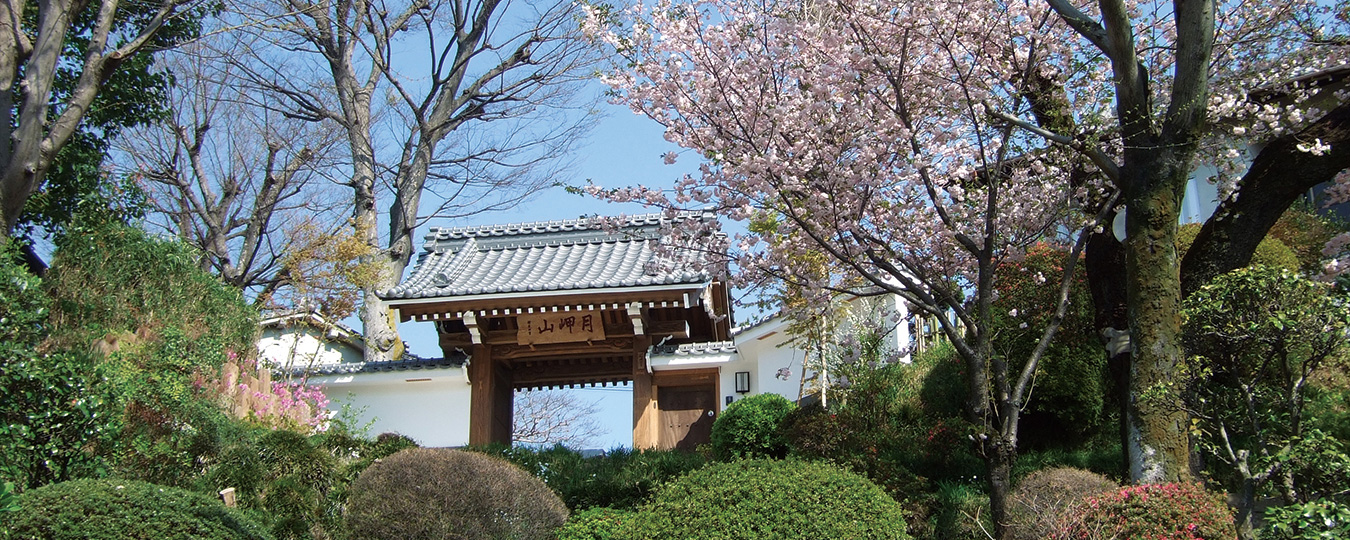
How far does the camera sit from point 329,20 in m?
18.8

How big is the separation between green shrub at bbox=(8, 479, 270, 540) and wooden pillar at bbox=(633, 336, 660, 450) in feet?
21.5

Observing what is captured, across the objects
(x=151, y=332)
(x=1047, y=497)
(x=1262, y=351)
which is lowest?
(x=1047, y=497)

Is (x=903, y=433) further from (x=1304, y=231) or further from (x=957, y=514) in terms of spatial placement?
(x=1304, y=231)

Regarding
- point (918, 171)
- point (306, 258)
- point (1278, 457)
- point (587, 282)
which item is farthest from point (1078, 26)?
point (306, 258)

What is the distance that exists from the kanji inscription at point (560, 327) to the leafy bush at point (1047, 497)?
642 cm

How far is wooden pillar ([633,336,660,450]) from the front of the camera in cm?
1333

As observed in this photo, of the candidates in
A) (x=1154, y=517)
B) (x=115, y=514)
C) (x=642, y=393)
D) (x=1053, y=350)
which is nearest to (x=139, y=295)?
(x=115, y=514)

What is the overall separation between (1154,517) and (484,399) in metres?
9.00

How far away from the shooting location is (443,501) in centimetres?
809

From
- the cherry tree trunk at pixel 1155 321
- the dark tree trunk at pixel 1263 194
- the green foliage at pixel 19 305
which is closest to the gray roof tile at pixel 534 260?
the green foliage at pixel 19 305

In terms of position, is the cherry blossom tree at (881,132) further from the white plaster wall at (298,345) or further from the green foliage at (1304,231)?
the white plaster wall at (298,345)

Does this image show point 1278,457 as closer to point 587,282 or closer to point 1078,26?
point 1078,26

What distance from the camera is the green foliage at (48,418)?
7531 mm

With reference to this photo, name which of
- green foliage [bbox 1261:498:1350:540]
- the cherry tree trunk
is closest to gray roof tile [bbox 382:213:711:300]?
the cherry tree trunk
